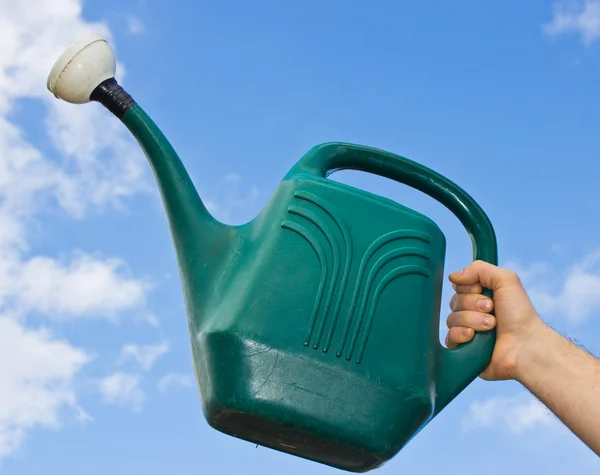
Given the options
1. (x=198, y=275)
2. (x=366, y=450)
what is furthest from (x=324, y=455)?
(x=198, y=275)

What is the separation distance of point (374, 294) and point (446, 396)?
0.96ft

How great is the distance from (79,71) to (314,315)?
1.96 feet

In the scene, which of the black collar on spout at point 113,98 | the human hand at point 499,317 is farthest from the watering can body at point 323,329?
the black collar on spout at point 113,98

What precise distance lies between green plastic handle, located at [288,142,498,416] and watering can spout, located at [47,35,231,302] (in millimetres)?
205

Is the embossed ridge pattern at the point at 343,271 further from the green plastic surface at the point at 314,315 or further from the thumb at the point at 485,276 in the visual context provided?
the thumb at the point at 485,276

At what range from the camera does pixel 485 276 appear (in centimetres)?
161

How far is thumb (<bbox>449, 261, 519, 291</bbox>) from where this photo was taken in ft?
5.24

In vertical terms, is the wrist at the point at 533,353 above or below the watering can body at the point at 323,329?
above

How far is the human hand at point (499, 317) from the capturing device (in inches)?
63.0

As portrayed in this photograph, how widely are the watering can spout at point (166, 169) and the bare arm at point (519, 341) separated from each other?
1.74ft

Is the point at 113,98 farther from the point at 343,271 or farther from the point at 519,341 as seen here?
the point at 519,341

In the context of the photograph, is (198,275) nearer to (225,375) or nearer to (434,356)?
(225,375)

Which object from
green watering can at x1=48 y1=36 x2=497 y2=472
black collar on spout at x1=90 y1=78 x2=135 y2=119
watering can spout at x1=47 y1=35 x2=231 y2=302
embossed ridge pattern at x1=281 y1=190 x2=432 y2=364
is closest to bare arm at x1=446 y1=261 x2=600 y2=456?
green watering can at x1=48 y1=36 x2=497 y2=472

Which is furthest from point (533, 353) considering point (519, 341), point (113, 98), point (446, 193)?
point (113, 98)
